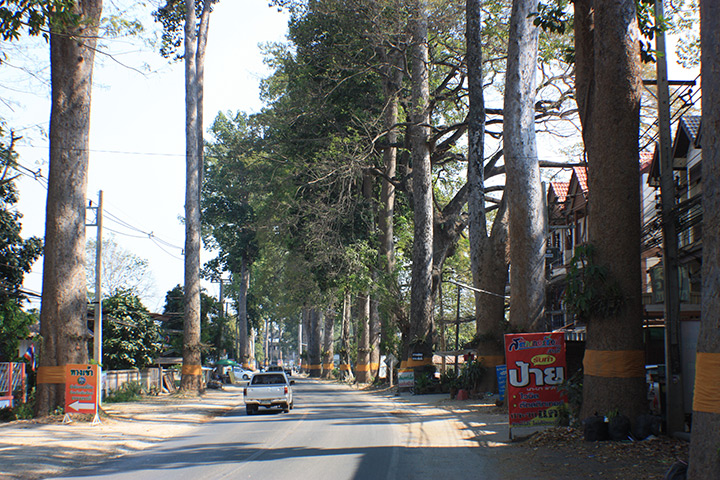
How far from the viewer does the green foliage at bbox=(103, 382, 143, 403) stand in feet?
89.3

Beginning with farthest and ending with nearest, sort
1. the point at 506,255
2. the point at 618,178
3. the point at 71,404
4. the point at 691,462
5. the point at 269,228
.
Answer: the point at 269,228, the point at 506,255, the point at 71,404, the point at 618,178, the point at 691,462

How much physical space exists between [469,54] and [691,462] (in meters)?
19.7

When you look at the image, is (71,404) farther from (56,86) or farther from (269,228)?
(269,228)

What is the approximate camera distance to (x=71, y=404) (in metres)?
17.9

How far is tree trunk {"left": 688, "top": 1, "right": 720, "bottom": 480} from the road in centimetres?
322

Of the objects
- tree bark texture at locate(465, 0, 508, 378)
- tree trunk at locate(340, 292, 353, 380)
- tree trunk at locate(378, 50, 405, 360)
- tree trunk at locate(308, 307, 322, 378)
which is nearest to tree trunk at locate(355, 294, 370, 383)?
tree trunk at locate(378, 50, 405, 360)

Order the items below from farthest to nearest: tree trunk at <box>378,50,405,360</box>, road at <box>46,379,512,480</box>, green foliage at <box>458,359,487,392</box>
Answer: tree trunk at <box>378,50,405,360</box>
green foliage at <box>458,359,487,392</box>
road at <box>46,379,512,480</box>

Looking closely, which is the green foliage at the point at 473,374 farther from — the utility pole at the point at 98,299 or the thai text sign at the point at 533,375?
the utility pole at the point at 98,299

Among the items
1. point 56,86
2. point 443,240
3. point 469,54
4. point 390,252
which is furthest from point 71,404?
point 390,252

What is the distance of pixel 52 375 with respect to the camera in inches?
723

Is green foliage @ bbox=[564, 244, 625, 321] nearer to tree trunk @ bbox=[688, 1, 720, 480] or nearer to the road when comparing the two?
the road

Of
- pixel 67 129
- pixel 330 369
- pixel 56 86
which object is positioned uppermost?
pixel 56 86

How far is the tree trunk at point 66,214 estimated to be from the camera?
18422mm

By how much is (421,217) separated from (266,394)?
12.4 metres
